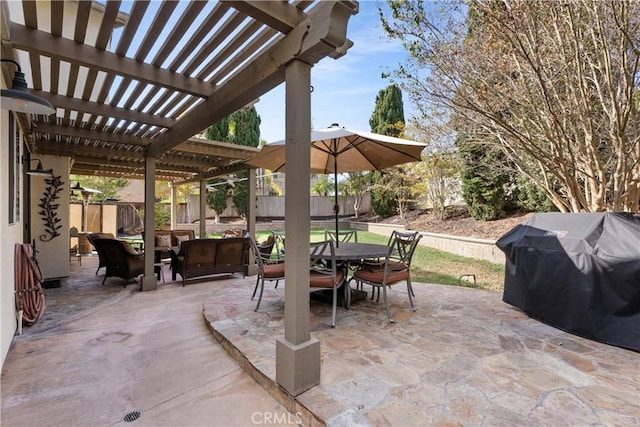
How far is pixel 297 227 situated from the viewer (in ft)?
6.88

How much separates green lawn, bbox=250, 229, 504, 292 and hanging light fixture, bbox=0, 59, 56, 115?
5.65 metres

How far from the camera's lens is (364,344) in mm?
2846

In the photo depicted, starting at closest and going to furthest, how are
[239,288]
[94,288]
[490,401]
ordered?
[490,401], [239,288], [94,288]

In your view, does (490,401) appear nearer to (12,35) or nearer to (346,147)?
(346,147)

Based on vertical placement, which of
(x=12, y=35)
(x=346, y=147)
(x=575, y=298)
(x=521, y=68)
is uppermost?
(x=521, y=68)

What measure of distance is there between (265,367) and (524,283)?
3028 millimetres

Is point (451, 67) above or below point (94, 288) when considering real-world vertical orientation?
above

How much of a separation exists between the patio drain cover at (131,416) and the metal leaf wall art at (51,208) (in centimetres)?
574

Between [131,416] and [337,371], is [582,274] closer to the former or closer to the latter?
[337,371]

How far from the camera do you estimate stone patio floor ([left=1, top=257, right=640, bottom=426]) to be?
196cm

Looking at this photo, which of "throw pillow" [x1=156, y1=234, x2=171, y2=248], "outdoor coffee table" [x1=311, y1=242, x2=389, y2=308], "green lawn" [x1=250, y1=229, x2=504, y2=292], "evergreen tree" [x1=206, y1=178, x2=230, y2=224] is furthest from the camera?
"evergreen tree" [x1=206, y1=178, x2=230, y2=224]

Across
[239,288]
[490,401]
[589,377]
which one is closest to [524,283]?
[589,377]

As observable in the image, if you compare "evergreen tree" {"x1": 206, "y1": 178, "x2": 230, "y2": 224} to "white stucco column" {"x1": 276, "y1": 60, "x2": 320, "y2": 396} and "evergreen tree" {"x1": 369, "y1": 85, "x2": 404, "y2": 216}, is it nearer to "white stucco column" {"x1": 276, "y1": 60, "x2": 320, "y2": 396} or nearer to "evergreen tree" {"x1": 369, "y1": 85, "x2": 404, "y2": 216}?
"evergreen tree" {"x1": 369, "y1": 85, "x2": 404, "y2": 216}
